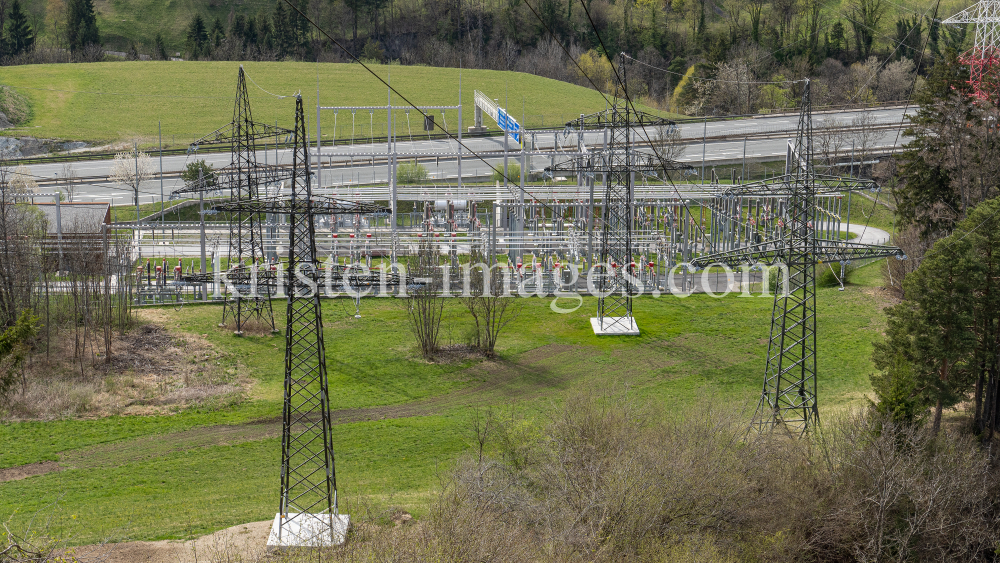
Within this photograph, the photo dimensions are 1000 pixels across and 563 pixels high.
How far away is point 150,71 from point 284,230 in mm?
36480

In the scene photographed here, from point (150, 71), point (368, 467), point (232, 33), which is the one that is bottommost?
point (368, 467)

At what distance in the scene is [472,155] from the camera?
5156 centimetres

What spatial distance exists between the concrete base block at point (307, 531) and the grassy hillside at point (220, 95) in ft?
134

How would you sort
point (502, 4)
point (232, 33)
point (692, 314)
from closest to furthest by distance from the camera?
point (692, 314)
point (232, 33)
point (502, 4)

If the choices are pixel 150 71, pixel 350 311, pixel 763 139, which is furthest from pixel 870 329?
pixel 150 71

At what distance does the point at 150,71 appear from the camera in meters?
67.3

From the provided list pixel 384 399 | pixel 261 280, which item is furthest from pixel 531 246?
pixel 384 399

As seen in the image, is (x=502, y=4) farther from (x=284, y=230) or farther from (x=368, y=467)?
(x=368, y=467)

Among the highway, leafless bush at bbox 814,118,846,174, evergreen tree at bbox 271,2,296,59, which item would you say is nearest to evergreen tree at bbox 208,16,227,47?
evergreen tree at bbox 271,2,296,59

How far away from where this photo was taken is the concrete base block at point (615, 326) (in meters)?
28.2

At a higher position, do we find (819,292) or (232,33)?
(232,33)

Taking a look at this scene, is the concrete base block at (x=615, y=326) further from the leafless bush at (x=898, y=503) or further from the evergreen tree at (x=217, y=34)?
the evergreen tree at (x=217, y=34)

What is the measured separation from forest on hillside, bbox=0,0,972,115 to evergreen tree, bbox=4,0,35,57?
0.12 m

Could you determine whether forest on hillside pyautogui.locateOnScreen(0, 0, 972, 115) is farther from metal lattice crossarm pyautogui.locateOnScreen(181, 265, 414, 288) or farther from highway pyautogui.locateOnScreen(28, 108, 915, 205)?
metal lattice crossarm pyautogui.locateOnScreen(181, 265, 414, 288)
